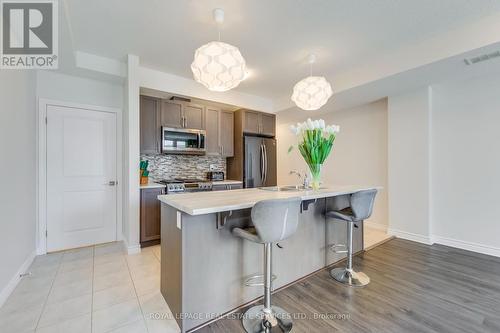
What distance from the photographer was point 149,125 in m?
3.60

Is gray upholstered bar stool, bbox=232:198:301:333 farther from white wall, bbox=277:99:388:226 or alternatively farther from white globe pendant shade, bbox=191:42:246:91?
white wall, bbox=277:99:388:226

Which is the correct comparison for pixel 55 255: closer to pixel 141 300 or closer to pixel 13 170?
pixel 13 170

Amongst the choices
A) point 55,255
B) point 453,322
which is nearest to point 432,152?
point 453,322

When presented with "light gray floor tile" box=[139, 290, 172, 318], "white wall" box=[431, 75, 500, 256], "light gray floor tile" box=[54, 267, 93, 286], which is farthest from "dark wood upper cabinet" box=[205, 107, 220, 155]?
"white wall" box=[431, 75, 500, 256]

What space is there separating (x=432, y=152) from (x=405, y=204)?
92cm

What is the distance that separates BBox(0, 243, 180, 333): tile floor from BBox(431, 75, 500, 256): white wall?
3.98 m

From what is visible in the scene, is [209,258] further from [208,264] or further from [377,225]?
[377,225]

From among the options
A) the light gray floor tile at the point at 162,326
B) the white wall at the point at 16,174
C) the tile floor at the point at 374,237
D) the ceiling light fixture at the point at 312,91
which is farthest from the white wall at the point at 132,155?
the tile floor at the point at 374,237

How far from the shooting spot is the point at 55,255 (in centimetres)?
300

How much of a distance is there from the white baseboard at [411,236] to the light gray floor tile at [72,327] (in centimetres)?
425

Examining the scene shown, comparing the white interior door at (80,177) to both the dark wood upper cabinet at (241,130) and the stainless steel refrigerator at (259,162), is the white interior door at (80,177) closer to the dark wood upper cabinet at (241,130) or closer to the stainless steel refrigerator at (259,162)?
the dark wood upper cabinet at (241,130)

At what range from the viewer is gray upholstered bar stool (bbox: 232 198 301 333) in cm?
154

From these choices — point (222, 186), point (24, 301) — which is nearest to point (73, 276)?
point (24, 301)

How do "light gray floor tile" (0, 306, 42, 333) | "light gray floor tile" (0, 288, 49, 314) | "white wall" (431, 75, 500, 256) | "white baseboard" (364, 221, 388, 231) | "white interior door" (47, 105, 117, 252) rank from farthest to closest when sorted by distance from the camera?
1. "white baseboard" (364, 221, 388, 231)
2. "white interior door" (47, 105, 117, 252)
3. "white wall" (431, 75, 500, 256)
4. "light gray floor tile" (0, 288, 49, 314)
5. "light gray floor tile" (0, 306, 42, 333)
